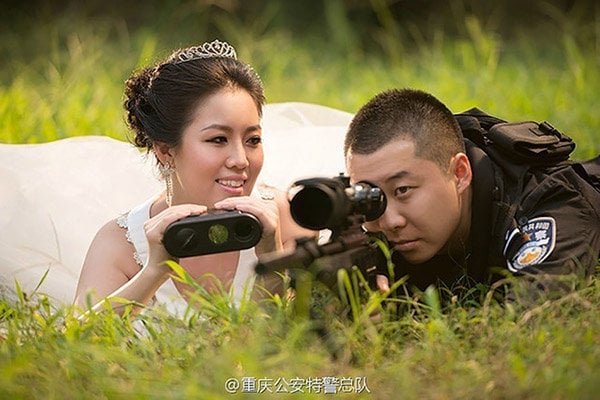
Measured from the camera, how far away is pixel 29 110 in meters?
6.00

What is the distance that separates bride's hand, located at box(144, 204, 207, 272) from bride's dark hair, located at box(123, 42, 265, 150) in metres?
0.54

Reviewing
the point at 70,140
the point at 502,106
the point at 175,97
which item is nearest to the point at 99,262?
the point at 175,97

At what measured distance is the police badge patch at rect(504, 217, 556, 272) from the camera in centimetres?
318

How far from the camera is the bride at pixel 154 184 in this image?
3547mm

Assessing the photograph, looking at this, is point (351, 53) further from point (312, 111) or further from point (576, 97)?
point (312, 111)

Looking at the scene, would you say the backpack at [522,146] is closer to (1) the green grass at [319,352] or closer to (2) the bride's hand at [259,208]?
(1) the green grass at [319,352]

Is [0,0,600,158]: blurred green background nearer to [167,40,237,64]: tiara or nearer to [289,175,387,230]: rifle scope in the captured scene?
[167,40,237,64]: tiara

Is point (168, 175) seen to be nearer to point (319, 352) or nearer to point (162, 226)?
point (162, 226)

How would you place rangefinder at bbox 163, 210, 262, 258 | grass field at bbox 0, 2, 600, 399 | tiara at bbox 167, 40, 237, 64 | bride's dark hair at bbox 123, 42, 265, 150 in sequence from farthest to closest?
tiara at bbox 167, 40, 237, 64 < bride's dark hair at bbox 123, 42, 265, 150 < rangefinder at bbox 163, 210, 262, 258 < grass field at bbox 0, 2, 600, 399

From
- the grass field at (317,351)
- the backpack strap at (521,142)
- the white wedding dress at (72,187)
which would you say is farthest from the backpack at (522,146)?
the white wedding dress at (72,187)

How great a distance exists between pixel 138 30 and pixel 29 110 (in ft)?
15.1

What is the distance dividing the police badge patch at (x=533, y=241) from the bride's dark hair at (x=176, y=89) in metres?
1.07

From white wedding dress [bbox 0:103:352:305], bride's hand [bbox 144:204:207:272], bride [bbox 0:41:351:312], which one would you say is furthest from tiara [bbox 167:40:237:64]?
bride's hand [bbox 144:204:207:272]

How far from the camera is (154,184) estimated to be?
4.76m
